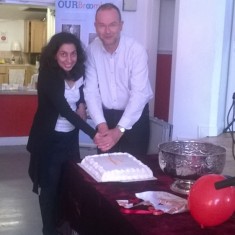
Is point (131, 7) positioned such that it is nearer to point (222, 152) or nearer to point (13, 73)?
point (222, 152)

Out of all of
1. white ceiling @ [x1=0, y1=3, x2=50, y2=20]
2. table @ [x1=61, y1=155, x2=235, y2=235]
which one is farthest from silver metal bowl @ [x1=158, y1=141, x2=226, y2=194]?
white ceiling @ [x1=0, y1=3, x2=50, y2=20]

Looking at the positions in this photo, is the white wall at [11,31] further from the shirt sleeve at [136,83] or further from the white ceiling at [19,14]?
the shirt sleeve at [136,83]

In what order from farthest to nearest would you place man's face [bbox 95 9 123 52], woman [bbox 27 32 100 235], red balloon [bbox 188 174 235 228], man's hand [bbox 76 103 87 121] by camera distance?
man's hand [bbox 76 103 87 121]
woman [bbox 27 32 100 235]
man's face [bbox 95 9 123 52]
red balloon [bbox 188 174 235 228]

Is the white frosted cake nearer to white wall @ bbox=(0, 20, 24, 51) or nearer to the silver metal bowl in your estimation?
the silver metal bowl

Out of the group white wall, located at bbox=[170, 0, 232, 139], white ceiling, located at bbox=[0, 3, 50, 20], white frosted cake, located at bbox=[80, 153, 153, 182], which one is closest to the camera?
white frosted cake, located at bbox=[80, 153, 153, 182]

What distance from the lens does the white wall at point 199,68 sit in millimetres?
3426

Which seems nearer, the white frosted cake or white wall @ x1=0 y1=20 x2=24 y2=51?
the white frosted cake

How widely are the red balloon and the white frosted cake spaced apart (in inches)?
17.6

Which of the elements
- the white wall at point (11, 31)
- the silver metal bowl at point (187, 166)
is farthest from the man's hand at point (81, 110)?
the white wall at point (11, 31)

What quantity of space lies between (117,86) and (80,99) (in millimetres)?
213

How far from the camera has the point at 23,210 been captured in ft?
10.7

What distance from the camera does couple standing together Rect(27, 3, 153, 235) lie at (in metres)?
2.27

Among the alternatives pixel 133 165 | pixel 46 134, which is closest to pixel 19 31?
pixel 46 134

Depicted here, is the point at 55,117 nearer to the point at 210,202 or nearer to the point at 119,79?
the point at 119,79
